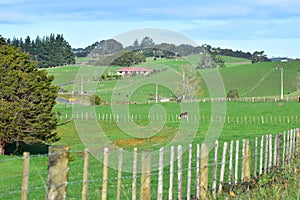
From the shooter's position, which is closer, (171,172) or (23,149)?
(171,172)

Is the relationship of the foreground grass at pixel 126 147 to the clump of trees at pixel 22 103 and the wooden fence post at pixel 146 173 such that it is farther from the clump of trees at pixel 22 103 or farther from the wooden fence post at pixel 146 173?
the clump of trees at pixel 22 103

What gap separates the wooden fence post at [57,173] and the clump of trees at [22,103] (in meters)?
29.9

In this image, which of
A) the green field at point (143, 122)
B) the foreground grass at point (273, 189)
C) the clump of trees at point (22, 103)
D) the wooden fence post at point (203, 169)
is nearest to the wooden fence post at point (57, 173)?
the green field at point (143, 122)

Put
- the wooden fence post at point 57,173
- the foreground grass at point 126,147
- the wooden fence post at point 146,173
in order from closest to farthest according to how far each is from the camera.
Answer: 1. the wooden fence post at point 57,173
2. the wooden fence post at point 146,173
3. the foreground grass at point 126,147

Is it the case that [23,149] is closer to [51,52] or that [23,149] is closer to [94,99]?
[94,99]

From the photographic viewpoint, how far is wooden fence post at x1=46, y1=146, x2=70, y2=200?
7180 mm

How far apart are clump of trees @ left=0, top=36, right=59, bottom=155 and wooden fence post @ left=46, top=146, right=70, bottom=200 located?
98.2 ft

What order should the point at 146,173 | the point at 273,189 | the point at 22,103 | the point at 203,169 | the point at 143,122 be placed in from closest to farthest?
the point at 146,173 < the point at 273,189 < the point at 203,169 < the point at 22,103 < the point at 143,122

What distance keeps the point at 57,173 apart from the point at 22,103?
30.8 meters

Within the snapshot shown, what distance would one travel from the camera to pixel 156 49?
67.1 feet

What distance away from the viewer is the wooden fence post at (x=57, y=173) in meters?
7.18

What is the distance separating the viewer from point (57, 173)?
723 cm

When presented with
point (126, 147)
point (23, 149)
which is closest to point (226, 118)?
point (126, 147)

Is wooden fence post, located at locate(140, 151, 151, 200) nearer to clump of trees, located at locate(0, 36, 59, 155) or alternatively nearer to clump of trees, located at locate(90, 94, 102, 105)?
clump of trees, located at locate(0, 36, 59, 155)
